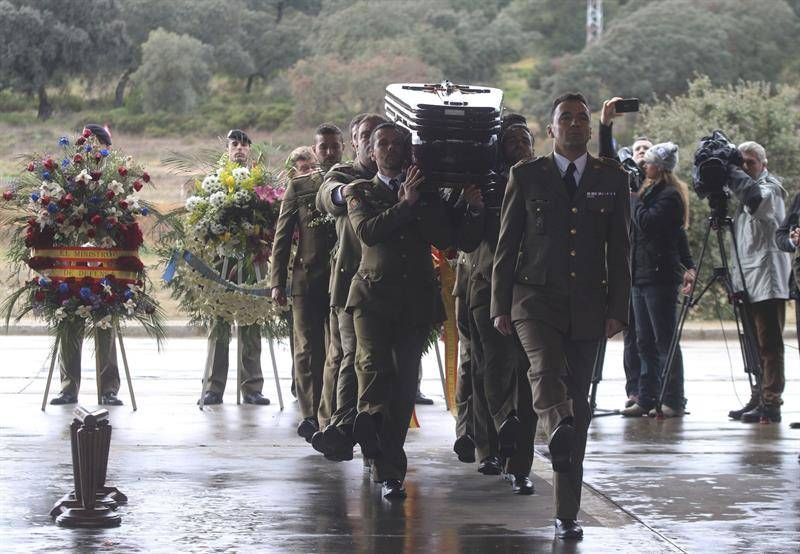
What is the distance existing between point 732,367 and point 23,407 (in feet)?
27.8

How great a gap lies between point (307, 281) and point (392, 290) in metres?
2.10

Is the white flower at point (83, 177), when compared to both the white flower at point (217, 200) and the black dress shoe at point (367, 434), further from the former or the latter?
the black dress shoe at point (367, 434)

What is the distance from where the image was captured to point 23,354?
18.7m

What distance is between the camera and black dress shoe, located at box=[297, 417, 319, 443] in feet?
34.8

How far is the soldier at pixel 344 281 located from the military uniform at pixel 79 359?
159 inches

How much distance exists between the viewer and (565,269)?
7734 mm

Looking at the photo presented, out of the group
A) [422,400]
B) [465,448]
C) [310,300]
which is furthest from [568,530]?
[422,400]

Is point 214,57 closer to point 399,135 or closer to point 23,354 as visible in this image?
point 23,354

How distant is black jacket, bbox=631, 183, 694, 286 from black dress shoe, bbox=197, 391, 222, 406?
146 inches

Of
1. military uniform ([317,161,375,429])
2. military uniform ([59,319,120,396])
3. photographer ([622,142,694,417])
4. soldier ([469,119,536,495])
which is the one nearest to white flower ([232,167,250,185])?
military uniform ([59,319,120,396])

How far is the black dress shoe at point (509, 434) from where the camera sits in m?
8.79

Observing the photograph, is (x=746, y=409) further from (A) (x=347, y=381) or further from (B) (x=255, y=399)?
(A) (x=347, y=381)

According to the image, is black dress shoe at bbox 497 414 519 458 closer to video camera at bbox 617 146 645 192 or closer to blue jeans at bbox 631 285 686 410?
blue jeans at bbox 631 285 686 410

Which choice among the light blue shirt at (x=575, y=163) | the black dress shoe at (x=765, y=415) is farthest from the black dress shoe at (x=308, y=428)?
the black dress shoe at (x=765, y=415)
